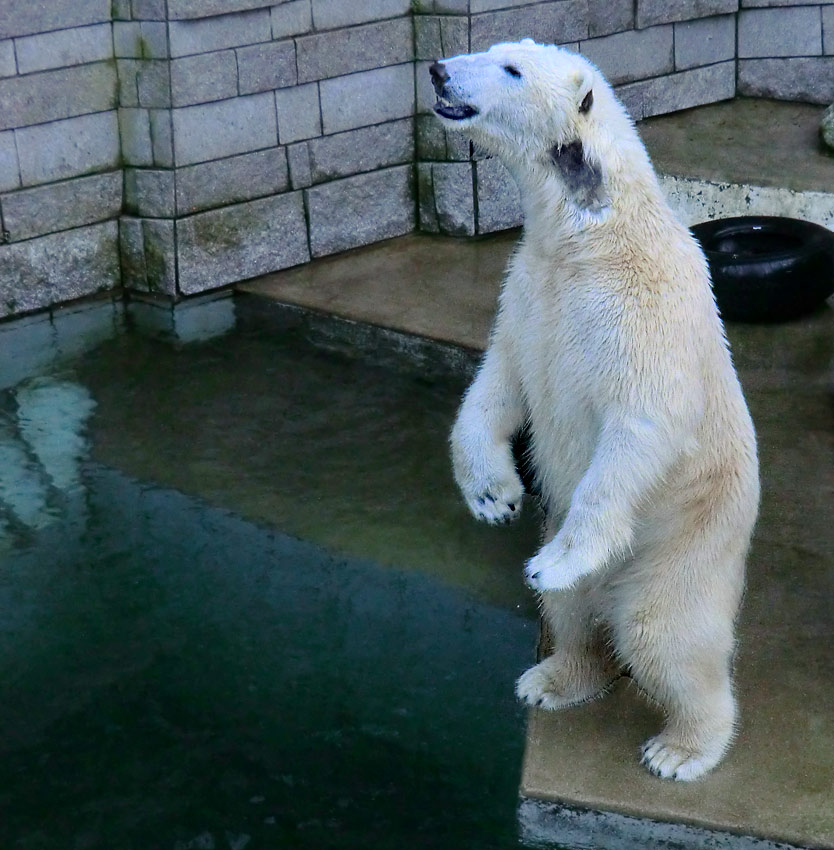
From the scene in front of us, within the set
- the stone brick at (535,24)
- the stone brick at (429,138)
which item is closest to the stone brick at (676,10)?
the stone brick at (535,24)

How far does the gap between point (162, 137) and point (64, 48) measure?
0.57 m

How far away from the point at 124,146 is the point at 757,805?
4299 mm

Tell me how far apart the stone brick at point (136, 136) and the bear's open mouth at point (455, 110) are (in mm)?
3290

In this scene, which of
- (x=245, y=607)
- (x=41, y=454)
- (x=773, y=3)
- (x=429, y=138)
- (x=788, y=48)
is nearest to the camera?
(x=245, y=607)

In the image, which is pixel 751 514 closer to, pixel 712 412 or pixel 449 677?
pixel 712 412

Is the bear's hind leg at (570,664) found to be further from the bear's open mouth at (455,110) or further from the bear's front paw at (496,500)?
A: the bear's open mouth at (455,110)

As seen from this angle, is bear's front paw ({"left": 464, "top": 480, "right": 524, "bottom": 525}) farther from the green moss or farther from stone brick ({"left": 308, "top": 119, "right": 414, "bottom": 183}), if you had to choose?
stone brick ({"left": 308, "top": 119, "right": 414, "bottom": 183})

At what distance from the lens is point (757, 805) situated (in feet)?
10.2

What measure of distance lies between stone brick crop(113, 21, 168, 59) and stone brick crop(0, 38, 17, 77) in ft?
1.56

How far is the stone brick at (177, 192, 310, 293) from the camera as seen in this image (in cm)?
613

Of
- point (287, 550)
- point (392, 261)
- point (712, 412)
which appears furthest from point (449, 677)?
point (392, 261)

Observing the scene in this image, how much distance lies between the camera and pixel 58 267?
6.10 meters

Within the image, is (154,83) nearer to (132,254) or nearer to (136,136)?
(136,136)

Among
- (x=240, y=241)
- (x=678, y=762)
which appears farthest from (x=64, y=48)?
(x=678, y=762)
